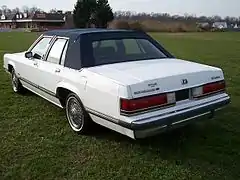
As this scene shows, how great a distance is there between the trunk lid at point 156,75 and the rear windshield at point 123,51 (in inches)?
8.8

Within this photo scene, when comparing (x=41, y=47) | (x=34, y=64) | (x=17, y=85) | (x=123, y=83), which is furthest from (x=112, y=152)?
(x=17, y=85)

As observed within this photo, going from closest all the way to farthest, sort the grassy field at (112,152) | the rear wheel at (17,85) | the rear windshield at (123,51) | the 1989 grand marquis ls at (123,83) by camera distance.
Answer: the grassy field at (112,152) → the 1989 grand marquis ls at (123,83) → the rear windshield at (123,51) → the rear wheel at (17,85)

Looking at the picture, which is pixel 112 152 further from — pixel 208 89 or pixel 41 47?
pixel 41 47

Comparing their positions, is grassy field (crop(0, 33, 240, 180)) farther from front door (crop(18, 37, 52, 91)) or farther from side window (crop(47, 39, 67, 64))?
side window (crop(47, 39, 67, 64))

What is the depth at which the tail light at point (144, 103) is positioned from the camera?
11.8 ft

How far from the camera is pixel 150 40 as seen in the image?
539 centimetres

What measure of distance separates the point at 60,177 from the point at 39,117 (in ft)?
7.38

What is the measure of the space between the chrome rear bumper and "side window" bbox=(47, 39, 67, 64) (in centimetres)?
202

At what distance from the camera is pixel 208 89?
4.24 meters

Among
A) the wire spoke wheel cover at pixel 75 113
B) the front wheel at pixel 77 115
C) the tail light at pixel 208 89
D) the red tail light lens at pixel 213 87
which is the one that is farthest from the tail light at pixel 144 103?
the wire spoke wheel cover at pixel 75 113

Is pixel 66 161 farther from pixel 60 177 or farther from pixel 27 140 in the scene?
pixel 27 140

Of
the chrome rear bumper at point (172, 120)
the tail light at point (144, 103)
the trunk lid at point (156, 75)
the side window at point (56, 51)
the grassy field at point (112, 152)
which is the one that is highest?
the side window at point (56, 51)

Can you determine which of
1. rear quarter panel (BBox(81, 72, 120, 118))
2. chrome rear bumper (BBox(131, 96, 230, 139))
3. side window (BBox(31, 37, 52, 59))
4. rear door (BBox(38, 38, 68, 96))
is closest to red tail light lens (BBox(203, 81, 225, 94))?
chrome rear bumper (BBox(131, 96, 230, 139))

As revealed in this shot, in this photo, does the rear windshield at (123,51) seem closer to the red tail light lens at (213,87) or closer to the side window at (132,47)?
the side window at (132,47)
